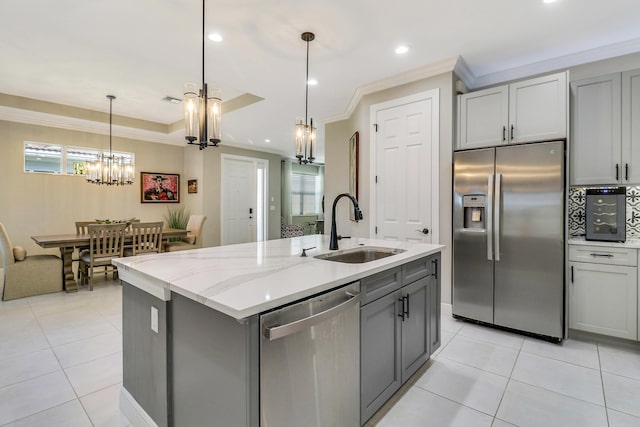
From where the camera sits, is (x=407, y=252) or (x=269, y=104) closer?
(x=407, y=252)

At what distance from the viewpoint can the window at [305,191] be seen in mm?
9188

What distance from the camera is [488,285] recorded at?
288cm

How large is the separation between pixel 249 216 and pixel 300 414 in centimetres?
658

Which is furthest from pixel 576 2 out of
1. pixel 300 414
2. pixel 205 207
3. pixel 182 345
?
pixel 205 207

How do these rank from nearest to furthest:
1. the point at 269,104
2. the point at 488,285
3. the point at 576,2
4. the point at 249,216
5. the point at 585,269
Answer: the point at 576,2 < the point at 585,269 < the point at 488,285 < the point at 269,104 < the point at 249,216

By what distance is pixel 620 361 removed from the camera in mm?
2307

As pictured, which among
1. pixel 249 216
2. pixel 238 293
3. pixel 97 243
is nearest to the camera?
pixel 238 293

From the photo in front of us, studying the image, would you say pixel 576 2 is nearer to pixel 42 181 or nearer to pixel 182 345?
pixel 182 345

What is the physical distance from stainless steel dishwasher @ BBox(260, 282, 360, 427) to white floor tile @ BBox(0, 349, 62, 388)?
2.11 meters

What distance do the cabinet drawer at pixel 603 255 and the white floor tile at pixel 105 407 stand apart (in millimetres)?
3572

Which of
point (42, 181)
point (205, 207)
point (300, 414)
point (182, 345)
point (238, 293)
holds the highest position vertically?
point (42, 181)

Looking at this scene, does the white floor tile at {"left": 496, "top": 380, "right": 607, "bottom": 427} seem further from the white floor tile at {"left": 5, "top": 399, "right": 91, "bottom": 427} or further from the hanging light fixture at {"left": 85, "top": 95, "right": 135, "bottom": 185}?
the hanging light fixture at {"left": 85, "top": 95, "right": 135, "bottom": 185}

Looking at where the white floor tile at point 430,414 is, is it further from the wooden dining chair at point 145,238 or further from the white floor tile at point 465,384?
the wooden dining chair at point 145,238

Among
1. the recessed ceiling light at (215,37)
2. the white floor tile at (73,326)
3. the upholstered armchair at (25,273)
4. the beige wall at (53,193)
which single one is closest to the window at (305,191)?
the beige wall at (53,193)
